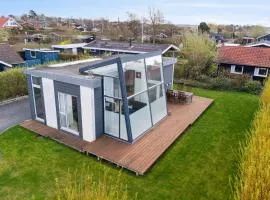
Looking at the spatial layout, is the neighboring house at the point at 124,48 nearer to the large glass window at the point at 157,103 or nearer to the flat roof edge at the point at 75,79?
the large glass window at the point at 157,103

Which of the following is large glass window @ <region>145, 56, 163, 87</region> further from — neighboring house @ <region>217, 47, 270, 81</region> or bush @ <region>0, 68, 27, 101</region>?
neighboring house @ <region>217, 47, 270, 81</region>

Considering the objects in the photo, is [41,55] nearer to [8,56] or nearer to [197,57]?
[8,56]

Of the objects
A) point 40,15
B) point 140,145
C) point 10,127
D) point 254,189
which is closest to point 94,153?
point 140,145

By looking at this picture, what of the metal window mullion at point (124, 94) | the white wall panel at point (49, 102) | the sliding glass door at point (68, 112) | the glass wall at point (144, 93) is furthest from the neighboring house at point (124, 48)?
the metal window mullion at point (124, 94)

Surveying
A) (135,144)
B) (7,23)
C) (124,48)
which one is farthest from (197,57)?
(7,23)

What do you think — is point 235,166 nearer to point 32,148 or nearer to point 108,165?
point 108,165

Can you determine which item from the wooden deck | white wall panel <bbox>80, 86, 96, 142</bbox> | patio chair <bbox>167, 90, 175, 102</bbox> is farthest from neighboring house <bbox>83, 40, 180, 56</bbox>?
white wall panel <bbox>80, 86, 96, 142</bbox>
